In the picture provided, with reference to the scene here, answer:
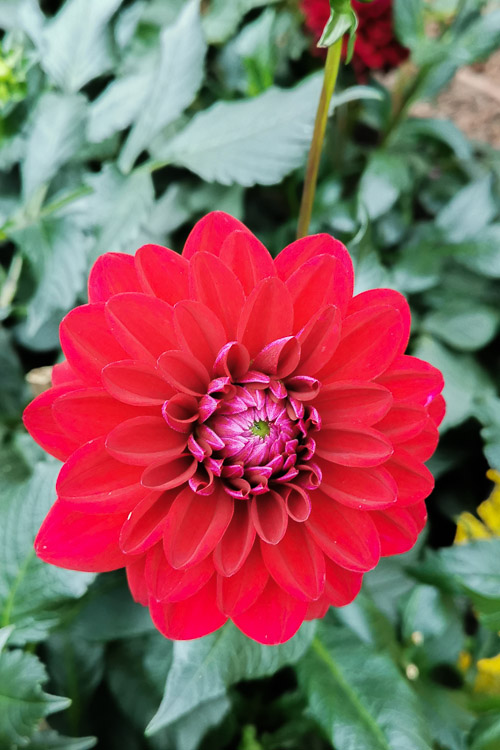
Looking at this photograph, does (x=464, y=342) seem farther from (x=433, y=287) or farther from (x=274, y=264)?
(x=274, y=264)

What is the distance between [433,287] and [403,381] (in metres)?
0.53

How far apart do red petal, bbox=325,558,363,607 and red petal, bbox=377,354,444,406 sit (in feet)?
0.40

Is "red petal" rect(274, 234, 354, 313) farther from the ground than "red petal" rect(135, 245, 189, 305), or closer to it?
closer to it

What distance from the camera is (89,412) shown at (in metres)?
0.42

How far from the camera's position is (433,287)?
3.13ft

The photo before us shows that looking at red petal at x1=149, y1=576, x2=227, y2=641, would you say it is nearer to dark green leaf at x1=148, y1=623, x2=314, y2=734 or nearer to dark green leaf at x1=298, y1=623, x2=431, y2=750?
dark green leaf at x1=148, y1=623, x2=314, y2=734

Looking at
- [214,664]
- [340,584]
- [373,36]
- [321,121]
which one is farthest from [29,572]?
[373,36]

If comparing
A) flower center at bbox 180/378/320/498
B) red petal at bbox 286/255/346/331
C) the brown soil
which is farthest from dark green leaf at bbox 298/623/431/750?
the brown soil

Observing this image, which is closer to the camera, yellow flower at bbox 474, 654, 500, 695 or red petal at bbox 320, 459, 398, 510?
red petal at bbox 320, 459, 398, 510

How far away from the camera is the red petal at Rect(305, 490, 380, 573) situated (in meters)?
0.42

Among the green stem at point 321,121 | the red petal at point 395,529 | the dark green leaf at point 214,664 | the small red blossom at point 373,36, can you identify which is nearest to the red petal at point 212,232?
the green stem at point 321,121

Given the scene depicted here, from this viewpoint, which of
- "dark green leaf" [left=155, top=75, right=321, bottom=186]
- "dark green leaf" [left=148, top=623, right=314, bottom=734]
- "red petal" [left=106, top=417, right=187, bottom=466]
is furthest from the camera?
"dark green leaf" [left=155, top=75, right=321, bottom=186]

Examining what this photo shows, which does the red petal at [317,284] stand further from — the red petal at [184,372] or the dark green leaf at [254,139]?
the dark green leaf at [254,139]

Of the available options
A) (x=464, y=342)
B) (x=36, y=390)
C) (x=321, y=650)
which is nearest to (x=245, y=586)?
(x=321, y=650)
